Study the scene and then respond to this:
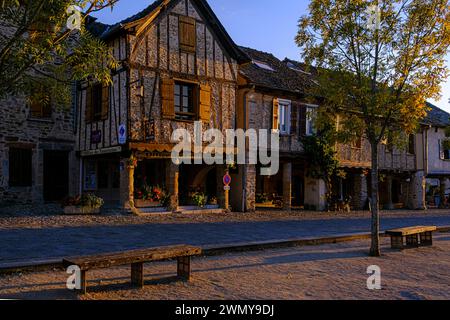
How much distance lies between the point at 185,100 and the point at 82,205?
494cm

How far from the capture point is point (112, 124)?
578 inches

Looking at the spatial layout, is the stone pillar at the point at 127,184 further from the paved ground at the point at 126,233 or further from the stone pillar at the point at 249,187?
the stone pillar at the point at 249,187

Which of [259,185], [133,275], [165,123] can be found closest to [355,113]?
[133,275]

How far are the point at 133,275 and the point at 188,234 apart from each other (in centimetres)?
457

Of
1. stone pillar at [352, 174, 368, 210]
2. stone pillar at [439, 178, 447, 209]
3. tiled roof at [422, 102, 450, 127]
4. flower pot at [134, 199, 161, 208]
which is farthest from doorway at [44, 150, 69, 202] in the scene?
stone pillar at [439, 178, 447, 209]

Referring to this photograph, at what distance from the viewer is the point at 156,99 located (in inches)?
569

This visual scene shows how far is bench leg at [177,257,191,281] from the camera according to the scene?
5871 mm

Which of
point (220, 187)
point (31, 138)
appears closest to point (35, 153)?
point (31, 138)

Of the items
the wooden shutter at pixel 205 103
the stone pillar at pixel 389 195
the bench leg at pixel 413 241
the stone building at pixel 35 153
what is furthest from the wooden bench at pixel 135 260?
the stone pillar at pixel 389 195

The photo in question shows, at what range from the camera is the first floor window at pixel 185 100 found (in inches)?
599

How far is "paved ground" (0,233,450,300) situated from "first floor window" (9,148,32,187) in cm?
1052

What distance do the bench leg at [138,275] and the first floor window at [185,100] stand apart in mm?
9946

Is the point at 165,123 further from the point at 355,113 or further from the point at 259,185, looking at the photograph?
the point at 259,185

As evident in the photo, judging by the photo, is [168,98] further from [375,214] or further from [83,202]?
[375,214]
